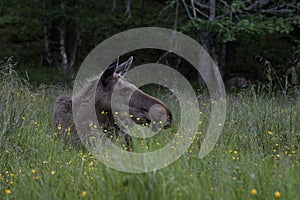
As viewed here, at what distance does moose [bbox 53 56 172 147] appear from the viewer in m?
5.80

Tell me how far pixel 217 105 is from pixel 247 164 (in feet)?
14.0

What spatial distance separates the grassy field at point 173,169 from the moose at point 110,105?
1.10 ft

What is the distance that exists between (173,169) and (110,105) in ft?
9.60

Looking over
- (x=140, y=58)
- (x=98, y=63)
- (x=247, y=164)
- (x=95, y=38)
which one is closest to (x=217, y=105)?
(x=247, y=164)

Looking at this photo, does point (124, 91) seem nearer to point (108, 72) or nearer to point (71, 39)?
point (108, 72)

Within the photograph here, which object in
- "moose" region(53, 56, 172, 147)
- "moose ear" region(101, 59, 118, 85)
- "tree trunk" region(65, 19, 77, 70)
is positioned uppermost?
"moose ear" region(101, 59, 118, 85)

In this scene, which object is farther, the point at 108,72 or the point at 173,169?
the point at 108,72

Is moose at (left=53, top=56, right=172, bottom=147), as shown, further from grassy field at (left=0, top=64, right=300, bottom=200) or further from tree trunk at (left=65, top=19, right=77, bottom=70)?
tree trunk at (left=65, top=19, right=77, bottom=70)

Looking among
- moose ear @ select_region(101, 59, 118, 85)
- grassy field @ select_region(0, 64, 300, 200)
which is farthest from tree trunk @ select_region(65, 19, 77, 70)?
moose ear @ select_region(101, 59, 118, 85)

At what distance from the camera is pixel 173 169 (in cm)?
333

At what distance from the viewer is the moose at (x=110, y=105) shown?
5.80 meters

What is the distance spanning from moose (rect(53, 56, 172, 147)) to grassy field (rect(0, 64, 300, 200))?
1.10ft

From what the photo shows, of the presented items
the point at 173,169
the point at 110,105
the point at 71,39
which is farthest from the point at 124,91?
the point at 71,39

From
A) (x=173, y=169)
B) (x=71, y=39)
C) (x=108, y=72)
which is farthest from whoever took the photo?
(x=71, y=39)
